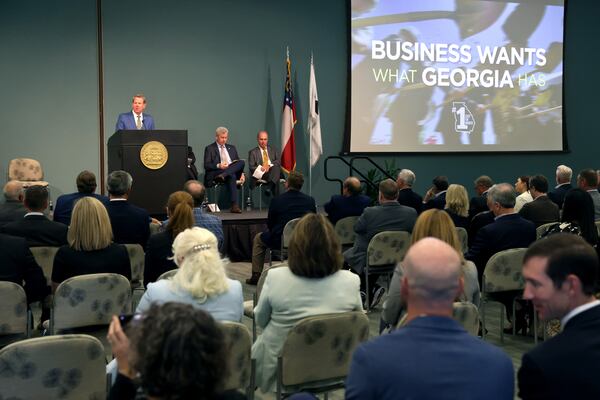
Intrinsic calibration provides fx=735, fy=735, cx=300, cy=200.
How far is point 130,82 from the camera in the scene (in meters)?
10.9

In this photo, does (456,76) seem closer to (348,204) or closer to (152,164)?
(348,204)

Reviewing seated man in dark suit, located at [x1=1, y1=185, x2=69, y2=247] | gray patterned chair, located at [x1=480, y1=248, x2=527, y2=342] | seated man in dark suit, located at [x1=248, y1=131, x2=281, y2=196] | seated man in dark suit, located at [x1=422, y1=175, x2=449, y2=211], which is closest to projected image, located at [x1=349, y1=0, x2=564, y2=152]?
seated man in dark suit, located at [x1=248, y1=131, x2=281, y2=196]

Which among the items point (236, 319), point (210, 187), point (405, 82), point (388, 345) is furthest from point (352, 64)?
point (388, 345)

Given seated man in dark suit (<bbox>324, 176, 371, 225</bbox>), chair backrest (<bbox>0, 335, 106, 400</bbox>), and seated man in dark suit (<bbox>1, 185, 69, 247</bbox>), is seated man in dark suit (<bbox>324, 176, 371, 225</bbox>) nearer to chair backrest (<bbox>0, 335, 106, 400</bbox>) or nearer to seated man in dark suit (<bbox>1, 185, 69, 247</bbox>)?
seated man in dark suit (<bbox>1, 185, 69, 247</bbox>)

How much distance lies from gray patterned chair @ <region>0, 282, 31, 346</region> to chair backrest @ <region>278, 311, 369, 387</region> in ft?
4.93

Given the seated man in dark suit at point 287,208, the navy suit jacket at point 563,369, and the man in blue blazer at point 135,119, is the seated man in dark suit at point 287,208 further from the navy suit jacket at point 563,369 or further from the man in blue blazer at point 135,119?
the navy suit jacket at point 563,369

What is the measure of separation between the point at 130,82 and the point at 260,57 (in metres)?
2.08

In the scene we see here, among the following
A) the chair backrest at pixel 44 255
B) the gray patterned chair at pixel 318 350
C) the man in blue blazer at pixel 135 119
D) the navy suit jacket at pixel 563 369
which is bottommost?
the gray patterned chair at pixel 318 350

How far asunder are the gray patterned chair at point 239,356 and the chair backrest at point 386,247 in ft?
10.2

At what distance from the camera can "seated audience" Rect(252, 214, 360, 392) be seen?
3279mm

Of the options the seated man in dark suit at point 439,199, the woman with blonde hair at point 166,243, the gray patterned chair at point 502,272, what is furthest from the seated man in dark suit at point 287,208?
the woman with blonde hair at point 166,243

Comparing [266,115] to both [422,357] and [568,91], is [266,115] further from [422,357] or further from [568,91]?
[422,357]

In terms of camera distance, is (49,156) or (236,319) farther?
(49,156)

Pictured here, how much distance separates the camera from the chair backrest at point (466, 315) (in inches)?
136
